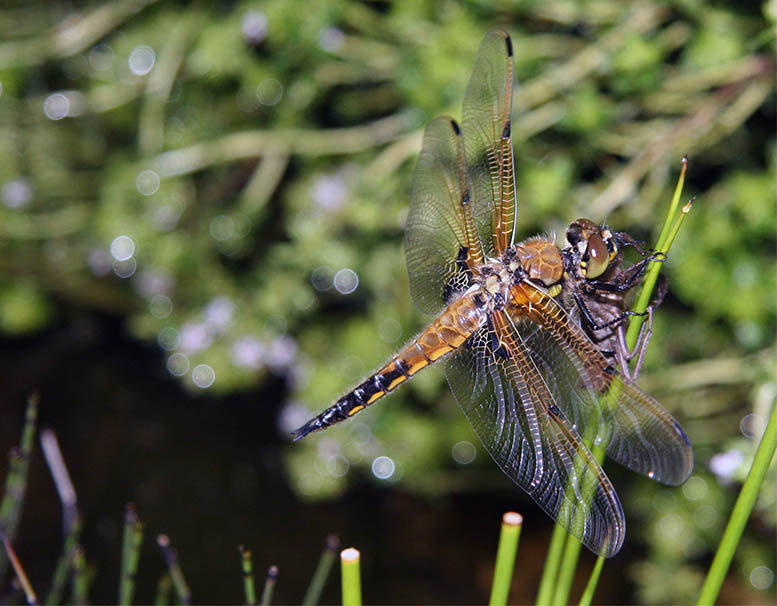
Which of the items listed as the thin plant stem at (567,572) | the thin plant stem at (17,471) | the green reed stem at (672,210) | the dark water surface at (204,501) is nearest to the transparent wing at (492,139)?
the green reed stem at (672,210)

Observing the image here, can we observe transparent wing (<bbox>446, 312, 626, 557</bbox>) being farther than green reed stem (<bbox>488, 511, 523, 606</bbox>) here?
Yes

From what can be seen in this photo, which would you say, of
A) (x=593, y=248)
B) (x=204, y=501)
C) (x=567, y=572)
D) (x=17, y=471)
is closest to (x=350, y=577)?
(x=567, y=572)

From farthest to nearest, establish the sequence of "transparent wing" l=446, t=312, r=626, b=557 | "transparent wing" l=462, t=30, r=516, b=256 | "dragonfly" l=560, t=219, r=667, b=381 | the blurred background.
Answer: the blurred background, "transparent wing" l=462, t=30, r=516, b=256, "dragonfly" l=560, t=219, r=667, b=381, "transparent wing" l=446, t=312, r=626, b=557

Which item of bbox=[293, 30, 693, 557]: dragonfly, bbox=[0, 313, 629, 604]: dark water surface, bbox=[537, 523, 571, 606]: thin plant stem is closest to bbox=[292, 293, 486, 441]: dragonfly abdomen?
bbox=[293, 30, 693, 557]: dragonfly

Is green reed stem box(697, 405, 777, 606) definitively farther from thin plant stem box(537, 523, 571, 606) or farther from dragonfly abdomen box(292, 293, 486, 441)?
dragonfly abdomen box(292, 293, 486, 441)

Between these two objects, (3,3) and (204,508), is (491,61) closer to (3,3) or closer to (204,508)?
(204,508)

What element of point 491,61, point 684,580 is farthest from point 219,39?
point 684,580
